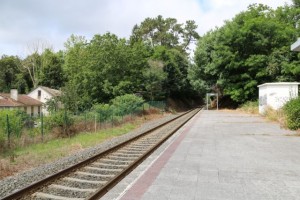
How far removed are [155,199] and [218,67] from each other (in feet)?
159

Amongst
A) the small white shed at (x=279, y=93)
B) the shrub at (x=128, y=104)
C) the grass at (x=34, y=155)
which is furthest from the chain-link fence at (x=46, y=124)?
the small white shed at (x=279, y=93)

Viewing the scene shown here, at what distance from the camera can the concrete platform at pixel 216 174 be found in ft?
24.8

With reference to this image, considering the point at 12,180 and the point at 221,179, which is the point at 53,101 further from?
the point at 221,179

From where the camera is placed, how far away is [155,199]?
7.14 meters

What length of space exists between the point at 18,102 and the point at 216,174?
51.2m

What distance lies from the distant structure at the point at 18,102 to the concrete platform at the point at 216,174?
A: 4030cm

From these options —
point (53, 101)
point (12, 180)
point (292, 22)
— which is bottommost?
point (12, 180)

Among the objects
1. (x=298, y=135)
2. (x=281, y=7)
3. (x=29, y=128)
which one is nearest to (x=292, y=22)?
(x=281, y=7)

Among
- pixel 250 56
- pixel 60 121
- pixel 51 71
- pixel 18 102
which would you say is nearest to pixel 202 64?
pixel 250 56

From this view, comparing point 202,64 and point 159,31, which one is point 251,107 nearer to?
point 202,64

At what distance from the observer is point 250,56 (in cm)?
5159

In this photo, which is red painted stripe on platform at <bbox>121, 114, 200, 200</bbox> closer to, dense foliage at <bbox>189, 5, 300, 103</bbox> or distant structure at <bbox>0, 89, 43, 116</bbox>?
dense foliage at <bbox>189, 5, 300, 103</bbox>

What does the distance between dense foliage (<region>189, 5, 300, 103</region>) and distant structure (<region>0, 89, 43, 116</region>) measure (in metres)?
27.5

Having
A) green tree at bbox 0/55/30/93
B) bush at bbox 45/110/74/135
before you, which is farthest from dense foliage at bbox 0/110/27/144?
green tree at bbox 0/55/30/93
